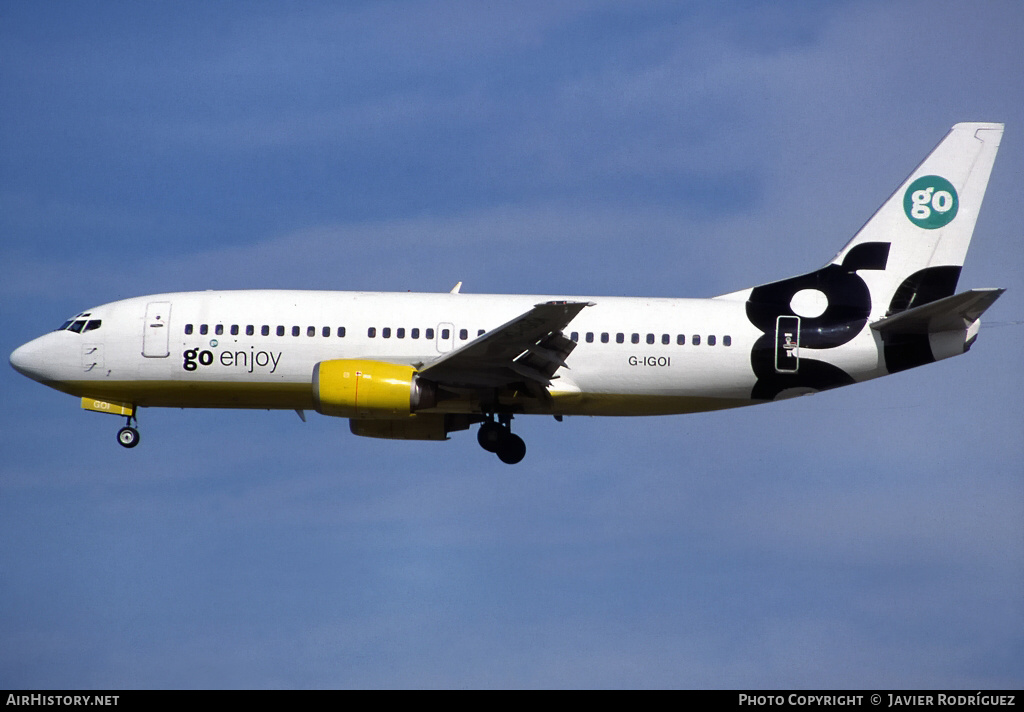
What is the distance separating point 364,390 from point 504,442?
175 inches

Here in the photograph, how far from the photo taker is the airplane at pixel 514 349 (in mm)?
36344

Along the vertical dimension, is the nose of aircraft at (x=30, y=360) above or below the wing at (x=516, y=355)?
above

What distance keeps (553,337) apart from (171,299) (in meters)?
10.7

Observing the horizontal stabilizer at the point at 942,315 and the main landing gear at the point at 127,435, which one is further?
the main landing gear at the point at 127,435

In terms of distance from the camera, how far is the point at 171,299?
3822 cm

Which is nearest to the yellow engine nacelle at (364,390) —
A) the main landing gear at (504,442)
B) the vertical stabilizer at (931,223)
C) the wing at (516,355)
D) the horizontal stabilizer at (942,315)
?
the wing at (516,355)

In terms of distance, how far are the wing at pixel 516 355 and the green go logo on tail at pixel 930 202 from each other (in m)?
10.8

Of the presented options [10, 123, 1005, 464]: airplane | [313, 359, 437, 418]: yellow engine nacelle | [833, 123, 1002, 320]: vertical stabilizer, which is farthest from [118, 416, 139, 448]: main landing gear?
[833, 123, 1002, 320]: vertical stabilizer

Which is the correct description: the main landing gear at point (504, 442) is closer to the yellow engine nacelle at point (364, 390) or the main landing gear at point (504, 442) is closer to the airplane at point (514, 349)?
the airplane at point (514, 349)
